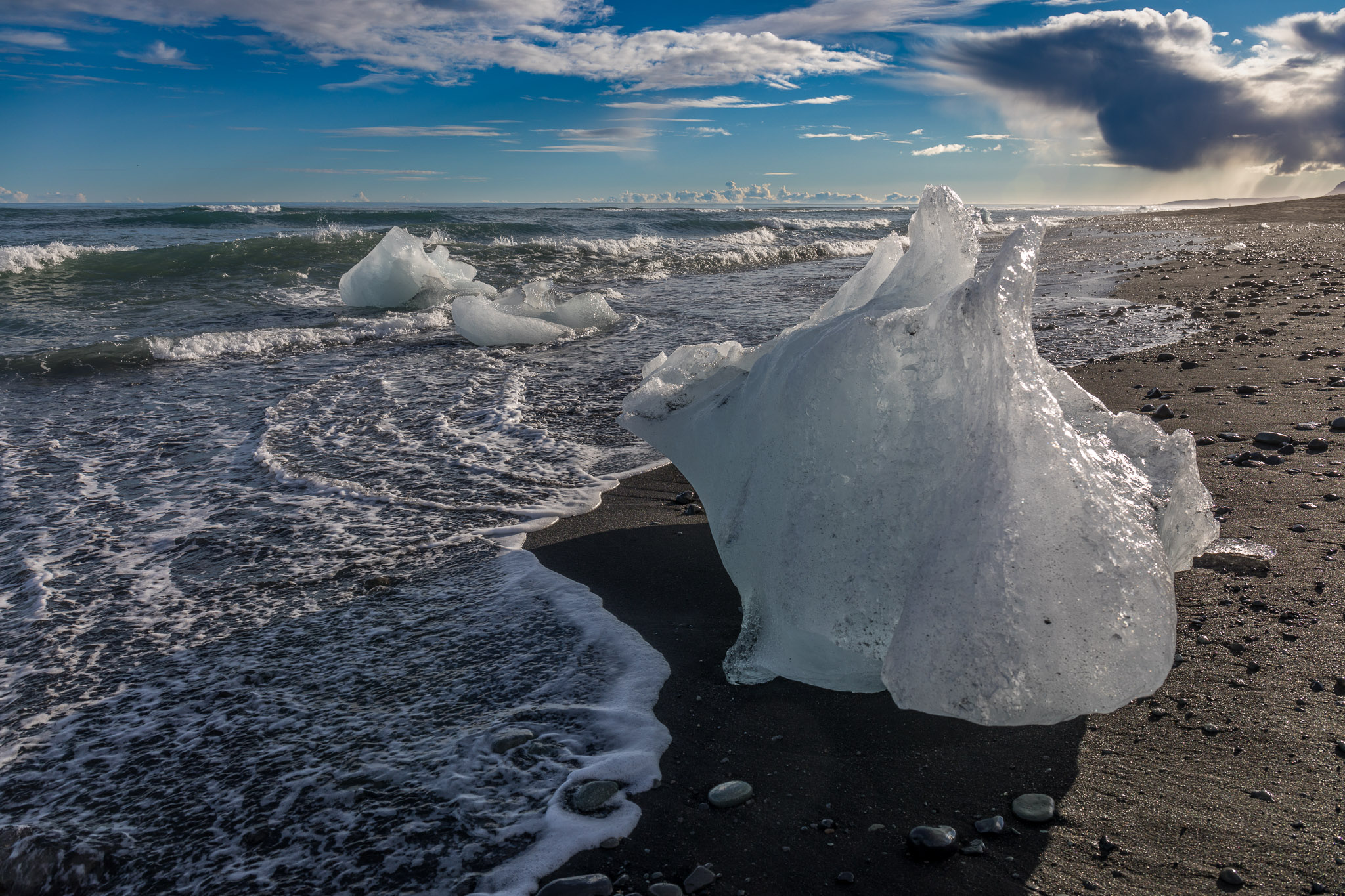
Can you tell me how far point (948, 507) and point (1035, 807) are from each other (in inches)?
27.8

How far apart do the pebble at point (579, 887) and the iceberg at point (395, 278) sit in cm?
1003

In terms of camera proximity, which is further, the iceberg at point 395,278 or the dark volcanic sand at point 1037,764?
the iceberg at point 395,278

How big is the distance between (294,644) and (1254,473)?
162 inches

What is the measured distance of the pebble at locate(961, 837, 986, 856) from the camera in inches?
65.2

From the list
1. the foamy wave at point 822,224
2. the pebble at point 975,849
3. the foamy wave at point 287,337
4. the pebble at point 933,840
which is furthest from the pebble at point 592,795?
the foamy wave at point 822,224

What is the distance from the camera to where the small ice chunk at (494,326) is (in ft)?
27.1

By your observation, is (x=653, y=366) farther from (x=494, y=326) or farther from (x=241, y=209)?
(x=241, y=209)

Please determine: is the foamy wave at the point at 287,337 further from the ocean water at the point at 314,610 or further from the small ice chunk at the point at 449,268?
the small ice chunk at the point at 449,268

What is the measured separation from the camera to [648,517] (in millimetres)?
3717

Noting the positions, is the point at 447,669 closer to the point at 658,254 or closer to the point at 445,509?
the point at 445,509

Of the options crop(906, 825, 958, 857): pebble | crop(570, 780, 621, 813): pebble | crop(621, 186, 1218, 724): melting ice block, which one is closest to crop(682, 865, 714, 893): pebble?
crop(570, 780, 621, 813): pebble

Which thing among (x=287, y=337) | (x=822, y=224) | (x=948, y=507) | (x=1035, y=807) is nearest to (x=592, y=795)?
(x=1035, y=807)

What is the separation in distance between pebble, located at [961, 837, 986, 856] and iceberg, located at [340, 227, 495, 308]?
10.2m

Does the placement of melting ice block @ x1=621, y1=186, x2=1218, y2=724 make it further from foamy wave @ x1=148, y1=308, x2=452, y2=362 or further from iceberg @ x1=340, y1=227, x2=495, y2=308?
iceberg @ x1=340, y1=227, x2=495, y2=308
